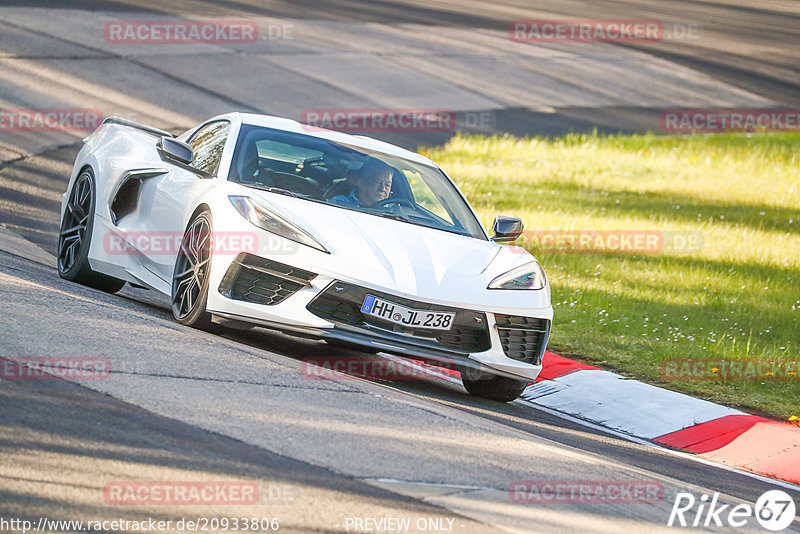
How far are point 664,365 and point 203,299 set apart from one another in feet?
13.6

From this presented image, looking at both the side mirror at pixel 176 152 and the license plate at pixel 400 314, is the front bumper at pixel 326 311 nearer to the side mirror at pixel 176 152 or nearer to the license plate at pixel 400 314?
the license plate at pixel 400 314

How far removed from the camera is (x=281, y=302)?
22.4 ft

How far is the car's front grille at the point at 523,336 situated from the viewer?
7211 mm

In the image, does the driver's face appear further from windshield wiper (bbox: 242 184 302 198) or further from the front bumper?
the front bumper

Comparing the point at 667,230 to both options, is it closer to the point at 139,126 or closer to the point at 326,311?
the point at 139,126

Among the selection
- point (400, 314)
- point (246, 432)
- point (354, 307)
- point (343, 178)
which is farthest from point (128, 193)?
point (246, 432)

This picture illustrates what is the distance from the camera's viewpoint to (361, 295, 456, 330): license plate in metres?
6.79

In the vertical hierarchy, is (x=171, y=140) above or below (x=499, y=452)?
above

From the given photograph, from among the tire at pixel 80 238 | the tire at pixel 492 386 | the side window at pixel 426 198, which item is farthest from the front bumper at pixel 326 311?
the tire at pixel 80 238

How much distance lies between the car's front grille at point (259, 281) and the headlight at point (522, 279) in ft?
4.14

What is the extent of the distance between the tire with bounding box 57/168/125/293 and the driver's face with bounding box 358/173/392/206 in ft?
6.53

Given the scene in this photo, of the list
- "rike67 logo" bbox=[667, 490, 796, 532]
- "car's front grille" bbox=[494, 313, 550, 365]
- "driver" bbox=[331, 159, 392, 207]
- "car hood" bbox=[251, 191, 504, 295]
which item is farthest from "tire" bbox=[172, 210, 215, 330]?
"rike67 logo" bbox=[667, 490, 796, 532]

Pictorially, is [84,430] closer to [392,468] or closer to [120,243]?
[392,468]

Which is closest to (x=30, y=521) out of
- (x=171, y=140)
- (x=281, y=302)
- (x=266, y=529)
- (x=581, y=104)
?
(x=266, y=529)
